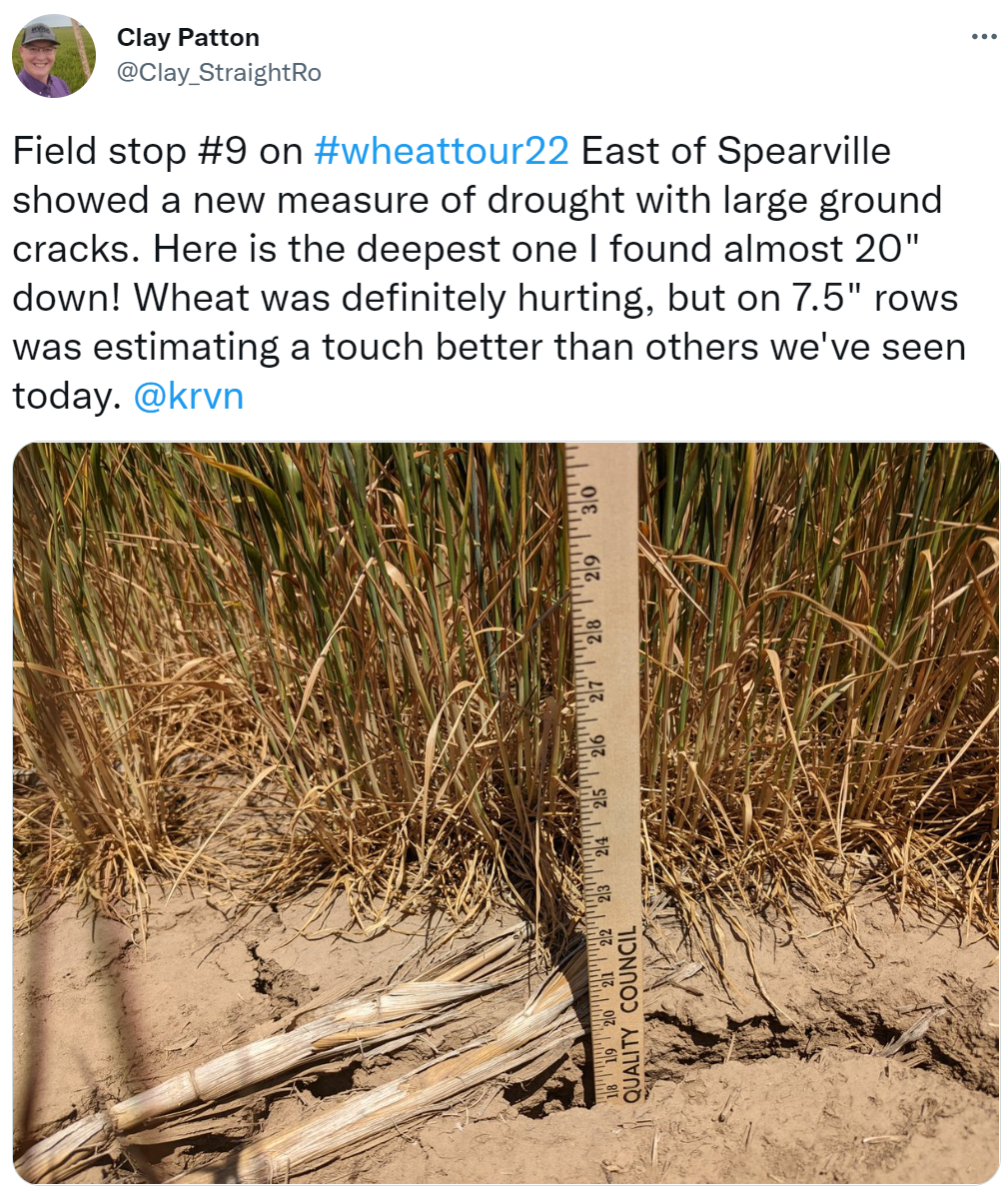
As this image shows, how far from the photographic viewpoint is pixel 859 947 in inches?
Result: 53.6

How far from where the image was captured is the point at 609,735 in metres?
1.09

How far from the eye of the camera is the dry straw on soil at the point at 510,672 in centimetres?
127

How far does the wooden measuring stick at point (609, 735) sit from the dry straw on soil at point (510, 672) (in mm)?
152

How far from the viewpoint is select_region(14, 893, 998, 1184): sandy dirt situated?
3.99 feet

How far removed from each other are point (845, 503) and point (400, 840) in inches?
37.1

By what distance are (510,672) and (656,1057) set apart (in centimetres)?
64
